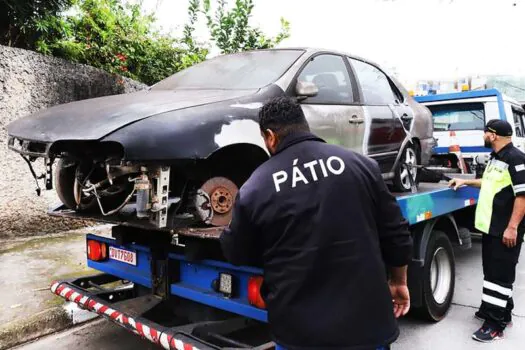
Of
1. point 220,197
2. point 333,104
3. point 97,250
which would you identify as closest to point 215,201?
point 220,197

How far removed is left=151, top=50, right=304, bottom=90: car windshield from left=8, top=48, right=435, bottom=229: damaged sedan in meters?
0.01

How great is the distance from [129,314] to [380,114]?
2882 millimetres

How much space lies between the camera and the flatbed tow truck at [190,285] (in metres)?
2.82

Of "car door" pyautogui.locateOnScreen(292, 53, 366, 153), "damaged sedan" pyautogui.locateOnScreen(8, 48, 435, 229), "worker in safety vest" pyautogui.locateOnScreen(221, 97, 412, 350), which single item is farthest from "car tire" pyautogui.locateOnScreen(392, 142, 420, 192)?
"worker in safety vest" pyautogui.locateOnScreen(221, 97, 412, 350)

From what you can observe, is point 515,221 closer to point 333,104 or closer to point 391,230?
point 333,104

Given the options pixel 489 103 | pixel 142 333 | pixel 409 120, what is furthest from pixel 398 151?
pixel 489 103

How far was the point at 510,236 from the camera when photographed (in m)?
3.84

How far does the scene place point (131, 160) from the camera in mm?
2518

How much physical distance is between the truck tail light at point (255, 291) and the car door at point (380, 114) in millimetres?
Result: 2056

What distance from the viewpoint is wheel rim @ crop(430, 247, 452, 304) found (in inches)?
169

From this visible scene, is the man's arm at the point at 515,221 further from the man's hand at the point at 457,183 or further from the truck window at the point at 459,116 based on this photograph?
the truck window at the point at 459,116

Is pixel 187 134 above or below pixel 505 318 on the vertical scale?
above

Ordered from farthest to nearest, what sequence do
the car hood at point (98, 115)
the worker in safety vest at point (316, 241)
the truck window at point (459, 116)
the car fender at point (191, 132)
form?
the truck window at point (459, 116) → the car hood at point (98, 115) → the car fender at point (191, 132) → the worker in safety vest at point (316, 241)

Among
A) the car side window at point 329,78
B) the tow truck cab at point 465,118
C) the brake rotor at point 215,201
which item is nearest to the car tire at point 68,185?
the brake rotor at point 215,201
